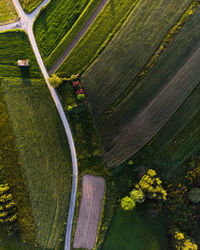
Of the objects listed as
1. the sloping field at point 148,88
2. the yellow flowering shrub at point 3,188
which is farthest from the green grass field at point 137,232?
the yellow flowering shrub at point 3,188

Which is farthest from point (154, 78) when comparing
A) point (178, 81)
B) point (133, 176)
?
point (133, 176)

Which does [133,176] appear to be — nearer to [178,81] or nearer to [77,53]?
[178,81]

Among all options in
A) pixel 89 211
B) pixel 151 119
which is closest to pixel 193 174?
pixel 151 119

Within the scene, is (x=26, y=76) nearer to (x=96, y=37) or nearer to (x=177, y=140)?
(x=96, y=37)

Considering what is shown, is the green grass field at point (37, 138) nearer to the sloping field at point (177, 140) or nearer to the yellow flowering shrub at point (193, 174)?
the sloping field at point (177, 140)

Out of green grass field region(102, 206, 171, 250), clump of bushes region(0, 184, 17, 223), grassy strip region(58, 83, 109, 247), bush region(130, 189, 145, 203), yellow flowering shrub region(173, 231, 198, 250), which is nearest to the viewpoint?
bush region(130, 189, 145, 203)

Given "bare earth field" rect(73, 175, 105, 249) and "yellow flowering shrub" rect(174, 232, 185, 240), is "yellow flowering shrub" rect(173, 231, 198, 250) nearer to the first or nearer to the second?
"yellow flowering shrub" rect(174, 232, 185, 240)

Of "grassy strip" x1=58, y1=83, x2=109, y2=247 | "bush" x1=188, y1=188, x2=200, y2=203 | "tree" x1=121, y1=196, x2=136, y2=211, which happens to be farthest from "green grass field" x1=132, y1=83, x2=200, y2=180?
"grassy strip" x1=58, y1=83, x2=109, y2=247
